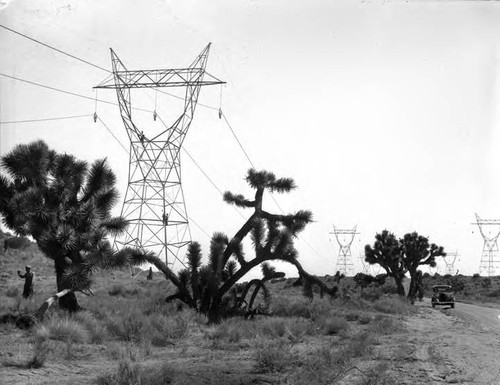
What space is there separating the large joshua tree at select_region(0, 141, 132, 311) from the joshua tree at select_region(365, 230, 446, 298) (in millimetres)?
38301

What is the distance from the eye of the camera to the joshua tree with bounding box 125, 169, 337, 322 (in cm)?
2647

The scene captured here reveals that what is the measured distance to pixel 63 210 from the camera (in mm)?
23328

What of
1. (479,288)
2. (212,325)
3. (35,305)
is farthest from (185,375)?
(479,288)

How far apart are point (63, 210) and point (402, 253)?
142ft

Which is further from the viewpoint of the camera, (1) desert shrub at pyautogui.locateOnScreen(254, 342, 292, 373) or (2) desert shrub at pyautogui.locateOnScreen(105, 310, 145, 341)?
(2) desert shrub at pyautogui.locateOnScreen(105, 310, 145, 341)

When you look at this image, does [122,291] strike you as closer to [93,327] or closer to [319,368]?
[93,327]

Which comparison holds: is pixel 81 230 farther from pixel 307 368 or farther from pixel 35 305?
Result: pixel 307 368

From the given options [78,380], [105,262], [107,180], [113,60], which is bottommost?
[78,380]

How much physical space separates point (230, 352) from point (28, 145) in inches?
498

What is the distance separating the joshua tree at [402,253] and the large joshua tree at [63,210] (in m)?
38.3

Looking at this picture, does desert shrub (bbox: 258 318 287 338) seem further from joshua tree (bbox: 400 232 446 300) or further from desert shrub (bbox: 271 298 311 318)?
joshua tree (bbox: 400 232 446 300)

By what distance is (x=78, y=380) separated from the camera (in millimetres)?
11781

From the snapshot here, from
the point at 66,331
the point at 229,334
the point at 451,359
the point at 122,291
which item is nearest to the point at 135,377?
the point at 66,331

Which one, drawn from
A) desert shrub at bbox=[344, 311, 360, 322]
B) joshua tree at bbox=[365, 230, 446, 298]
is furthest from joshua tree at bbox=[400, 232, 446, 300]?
desert shrub at bbox=[344, 311, 360, 322]
